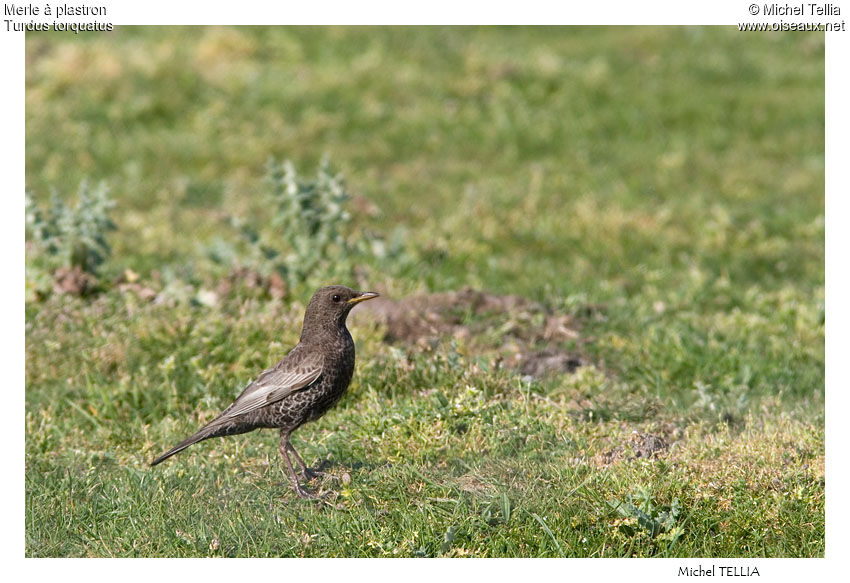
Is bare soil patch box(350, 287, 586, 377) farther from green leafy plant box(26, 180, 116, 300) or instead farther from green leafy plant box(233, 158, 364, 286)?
green leafy plant box(26, 180, 116, 300)

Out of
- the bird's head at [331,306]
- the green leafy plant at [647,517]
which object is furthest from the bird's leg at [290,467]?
the green leafy plant at [647,517]

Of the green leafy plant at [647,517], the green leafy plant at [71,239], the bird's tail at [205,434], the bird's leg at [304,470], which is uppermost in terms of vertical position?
the green leafy plant at [71,239]

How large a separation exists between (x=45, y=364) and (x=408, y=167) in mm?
7663

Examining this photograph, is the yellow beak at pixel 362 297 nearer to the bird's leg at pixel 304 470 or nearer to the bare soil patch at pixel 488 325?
the bird's leg at pixel 304 470

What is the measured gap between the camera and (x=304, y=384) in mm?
6035

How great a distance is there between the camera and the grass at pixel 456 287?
6043 mm

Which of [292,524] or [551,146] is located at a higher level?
[551,146]

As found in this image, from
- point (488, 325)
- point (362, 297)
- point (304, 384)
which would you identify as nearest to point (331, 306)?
Answer: point (362, 297)

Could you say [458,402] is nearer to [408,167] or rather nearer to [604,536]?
[604,536]

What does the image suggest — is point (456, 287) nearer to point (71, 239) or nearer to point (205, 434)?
point (71, 239)

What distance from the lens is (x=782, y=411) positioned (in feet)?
24.5

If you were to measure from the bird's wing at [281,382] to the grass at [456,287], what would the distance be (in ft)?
1.84

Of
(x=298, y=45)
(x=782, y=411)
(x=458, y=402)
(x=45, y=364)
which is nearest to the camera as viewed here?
(x=458, y=402)
